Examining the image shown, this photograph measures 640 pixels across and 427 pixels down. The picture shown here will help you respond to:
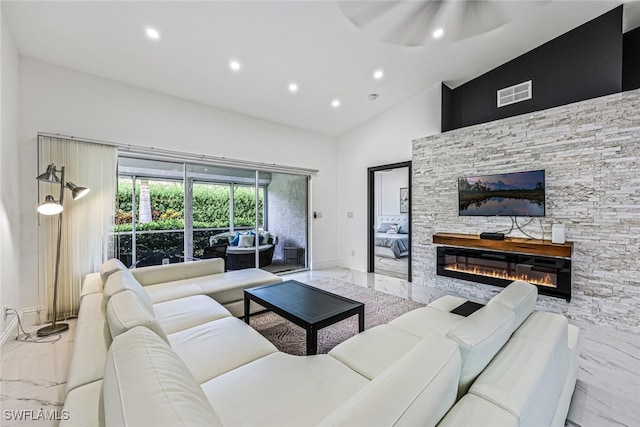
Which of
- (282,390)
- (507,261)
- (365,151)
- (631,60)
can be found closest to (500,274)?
(507,261)

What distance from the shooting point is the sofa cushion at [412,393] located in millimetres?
704

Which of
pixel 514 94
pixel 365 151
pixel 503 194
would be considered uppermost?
pixel 514 94

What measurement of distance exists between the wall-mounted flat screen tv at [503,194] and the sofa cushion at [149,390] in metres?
4.17

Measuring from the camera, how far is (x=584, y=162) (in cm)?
314

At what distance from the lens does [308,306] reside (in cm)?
238

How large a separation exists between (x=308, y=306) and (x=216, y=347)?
87 cm

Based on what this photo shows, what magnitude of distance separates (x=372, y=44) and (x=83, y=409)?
3.94 meters

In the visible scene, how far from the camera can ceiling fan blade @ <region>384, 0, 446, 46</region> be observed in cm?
235

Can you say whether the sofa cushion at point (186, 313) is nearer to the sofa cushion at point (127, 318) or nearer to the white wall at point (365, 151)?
the sofa cushion at point (127, 318)

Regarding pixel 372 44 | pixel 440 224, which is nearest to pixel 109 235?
pixel 372 44

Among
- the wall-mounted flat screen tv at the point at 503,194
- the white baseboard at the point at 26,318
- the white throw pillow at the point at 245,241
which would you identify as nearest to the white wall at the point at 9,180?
the white baseboard at the point at 26,318

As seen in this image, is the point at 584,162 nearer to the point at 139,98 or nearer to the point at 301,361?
the point at 301,361

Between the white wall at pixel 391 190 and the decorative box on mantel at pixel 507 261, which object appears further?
the white wall at pixel 391 190

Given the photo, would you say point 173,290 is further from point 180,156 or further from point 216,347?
point 180,156
